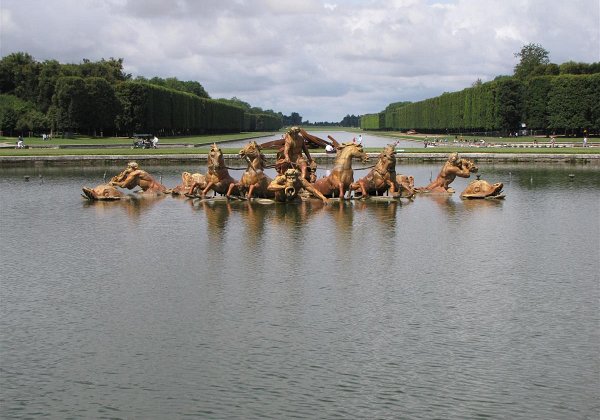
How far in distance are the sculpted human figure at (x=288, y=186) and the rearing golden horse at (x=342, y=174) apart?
0.62m

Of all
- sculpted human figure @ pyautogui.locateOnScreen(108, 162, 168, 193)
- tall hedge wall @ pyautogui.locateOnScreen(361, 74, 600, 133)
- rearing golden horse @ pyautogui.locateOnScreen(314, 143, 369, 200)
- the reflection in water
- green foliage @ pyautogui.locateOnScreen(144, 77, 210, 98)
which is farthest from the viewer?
green foliage @ pyautogui.locateOnScreen(144, 77, 210, 98)

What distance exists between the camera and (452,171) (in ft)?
84.5

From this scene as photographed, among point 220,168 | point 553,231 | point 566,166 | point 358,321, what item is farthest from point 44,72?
point 358,321

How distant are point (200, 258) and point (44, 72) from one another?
74.0 meters

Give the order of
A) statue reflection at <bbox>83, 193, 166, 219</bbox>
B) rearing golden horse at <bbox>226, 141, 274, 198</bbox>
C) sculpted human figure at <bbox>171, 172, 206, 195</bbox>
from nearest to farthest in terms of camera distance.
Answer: statue reflection at <bbox>83, 193, 166, 219</bbox> → rearing golden horse at <bbox>226, 141, 274, 198</bbox> → sculpted human figure at <bbox>171, 172, 206, 195</bbox>

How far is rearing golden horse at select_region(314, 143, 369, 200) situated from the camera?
23641 mm

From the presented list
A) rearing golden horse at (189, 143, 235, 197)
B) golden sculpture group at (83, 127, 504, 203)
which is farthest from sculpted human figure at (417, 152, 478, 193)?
rearing golden horse at (189, 143, 235, 197)

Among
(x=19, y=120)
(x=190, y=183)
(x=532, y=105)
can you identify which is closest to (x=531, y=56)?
(x=532, y=105)

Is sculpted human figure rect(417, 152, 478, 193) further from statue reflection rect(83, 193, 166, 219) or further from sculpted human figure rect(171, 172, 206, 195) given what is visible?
statue reflection rect(83, 193, 166, 219)

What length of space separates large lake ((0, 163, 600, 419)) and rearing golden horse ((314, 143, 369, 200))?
448 centimetres

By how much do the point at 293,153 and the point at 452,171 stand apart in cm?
515

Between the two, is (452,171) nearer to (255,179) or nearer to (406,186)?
(406,186)

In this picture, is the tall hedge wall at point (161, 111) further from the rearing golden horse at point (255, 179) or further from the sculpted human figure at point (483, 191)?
the sculpted human figure at point (483, 191)

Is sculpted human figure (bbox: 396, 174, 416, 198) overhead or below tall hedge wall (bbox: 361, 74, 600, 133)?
below
